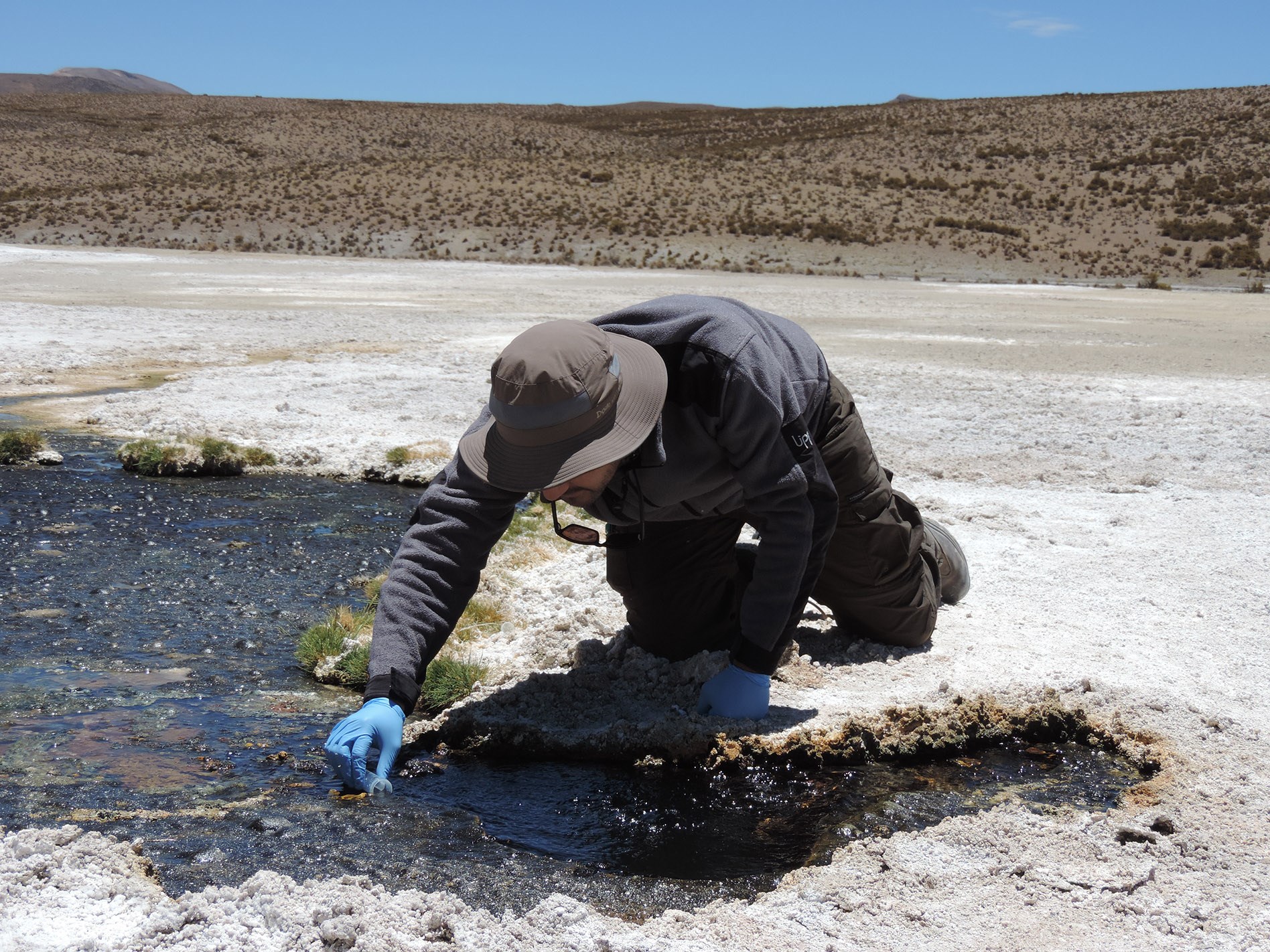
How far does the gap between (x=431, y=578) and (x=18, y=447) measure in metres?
5.24

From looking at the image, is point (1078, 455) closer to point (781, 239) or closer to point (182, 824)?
point (182, 824)

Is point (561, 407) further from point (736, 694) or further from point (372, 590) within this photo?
point (372, 590)

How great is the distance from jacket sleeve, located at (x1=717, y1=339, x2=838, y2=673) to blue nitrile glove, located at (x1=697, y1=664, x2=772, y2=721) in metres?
0.09

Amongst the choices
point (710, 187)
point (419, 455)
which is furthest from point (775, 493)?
point (710, 187)

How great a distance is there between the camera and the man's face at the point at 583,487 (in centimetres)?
287

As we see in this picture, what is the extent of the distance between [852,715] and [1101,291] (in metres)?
24.5

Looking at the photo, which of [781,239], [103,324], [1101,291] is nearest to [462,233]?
[781,239]

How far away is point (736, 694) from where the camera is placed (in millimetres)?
3570

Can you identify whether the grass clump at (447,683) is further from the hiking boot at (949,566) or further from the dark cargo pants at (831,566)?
the hiking boot at (949,566)

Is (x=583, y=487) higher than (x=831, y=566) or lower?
higher

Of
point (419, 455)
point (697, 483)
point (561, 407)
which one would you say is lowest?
point (419, 455)

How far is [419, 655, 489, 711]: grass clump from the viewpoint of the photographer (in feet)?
13.1

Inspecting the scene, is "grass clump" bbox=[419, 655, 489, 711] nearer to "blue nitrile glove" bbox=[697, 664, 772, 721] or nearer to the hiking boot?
"blue nitrile glove" bbox=[697, 664, 772, 721]

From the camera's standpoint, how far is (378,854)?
298cm
